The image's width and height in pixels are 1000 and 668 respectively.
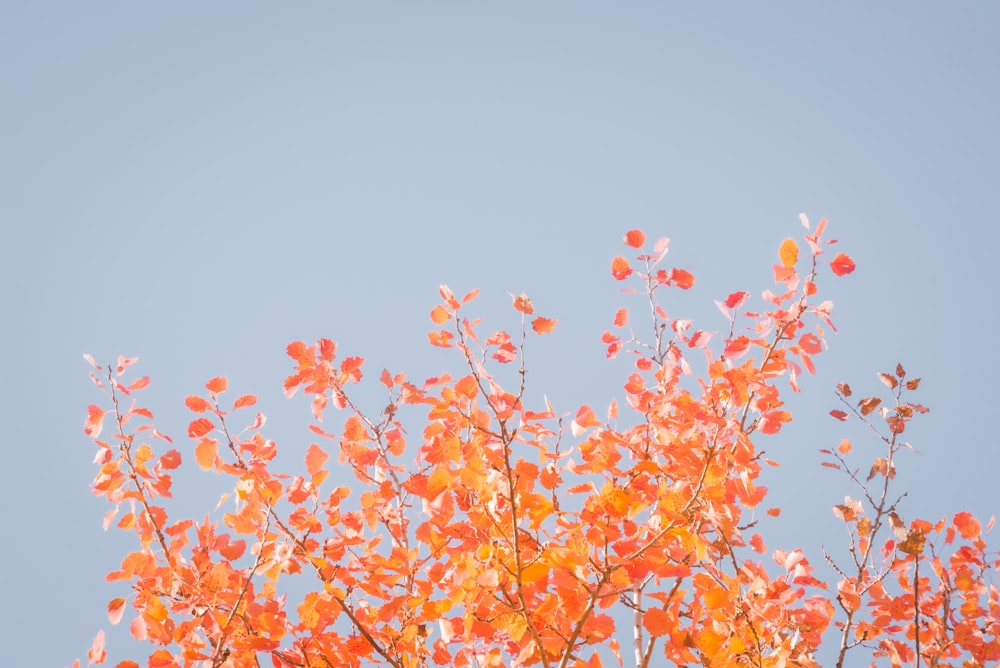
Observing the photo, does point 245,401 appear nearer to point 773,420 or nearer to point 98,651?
point 98,651

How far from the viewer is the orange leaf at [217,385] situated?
2.96m

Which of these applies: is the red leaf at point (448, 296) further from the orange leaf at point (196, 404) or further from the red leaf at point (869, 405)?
the red leaf at point (869, 405)

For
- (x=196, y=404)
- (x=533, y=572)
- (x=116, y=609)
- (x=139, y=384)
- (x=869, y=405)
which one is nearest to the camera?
(x=533, y=572)

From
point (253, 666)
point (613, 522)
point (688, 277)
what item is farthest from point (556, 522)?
point (253, 666)

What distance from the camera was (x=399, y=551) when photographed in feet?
10.9

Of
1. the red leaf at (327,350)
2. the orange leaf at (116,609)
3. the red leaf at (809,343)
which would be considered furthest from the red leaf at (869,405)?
the orange leaf at (116,609)

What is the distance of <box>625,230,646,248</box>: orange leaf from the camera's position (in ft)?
10.8

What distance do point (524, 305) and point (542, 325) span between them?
0.43 ft

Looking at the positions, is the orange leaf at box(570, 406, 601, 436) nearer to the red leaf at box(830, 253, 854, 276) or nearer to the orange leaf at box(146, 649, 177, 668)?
the red leaf at box(830, 253, 854, 276)

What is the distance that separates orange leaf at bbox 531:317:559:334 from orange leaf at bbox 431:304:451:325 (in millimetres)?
323

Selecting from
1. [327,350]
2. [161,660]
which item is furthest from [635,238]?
[161,660]

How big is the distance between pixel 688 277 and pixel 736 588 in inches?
52.4

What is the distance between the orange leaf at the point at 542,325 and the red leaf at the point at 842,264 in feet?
3.81

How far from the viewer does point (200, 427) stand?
2.93 m
